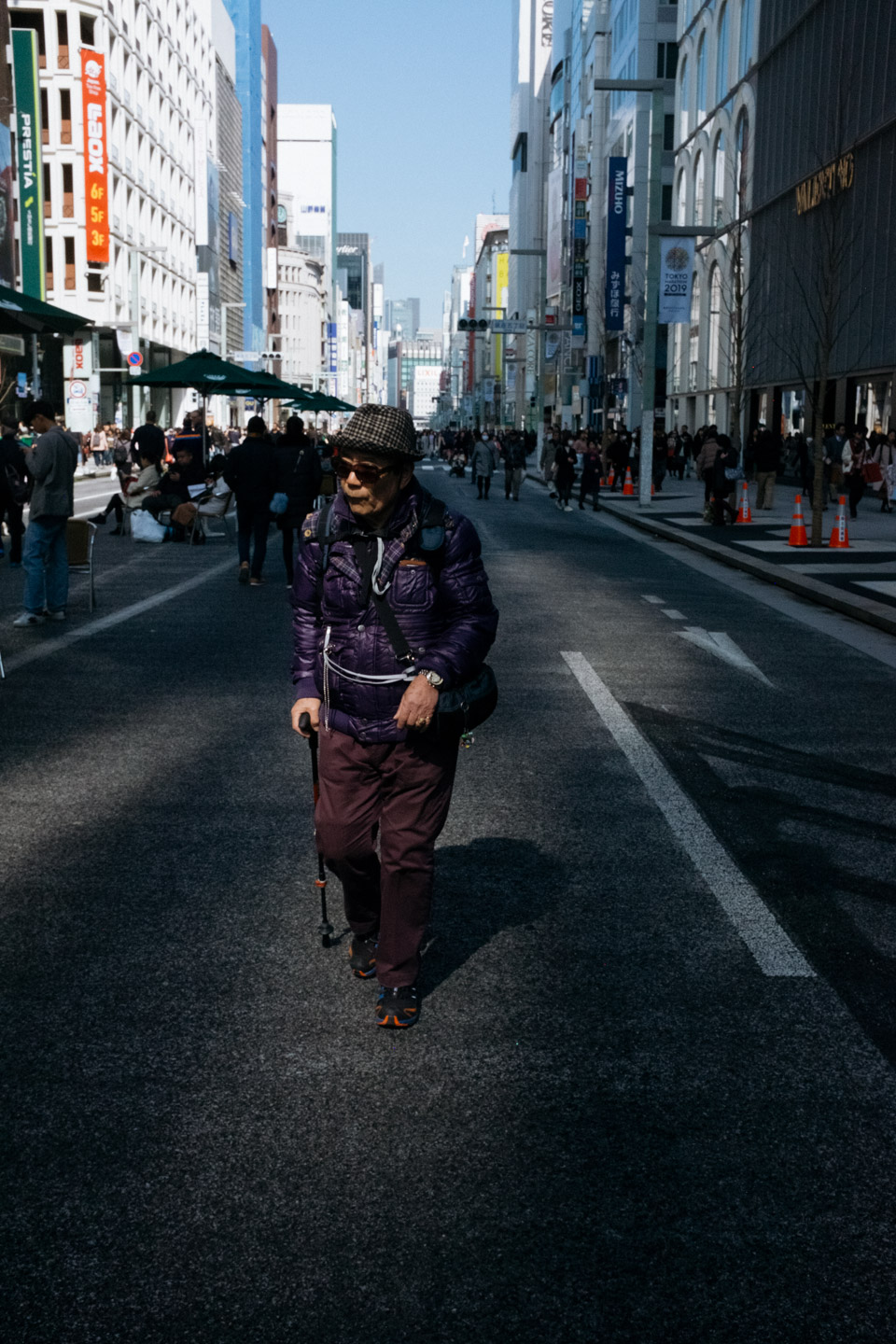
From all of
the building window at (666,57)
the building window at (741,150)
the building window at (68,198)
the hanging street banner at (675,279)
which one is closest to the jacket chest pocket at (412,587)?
the hanging street banner at (675,279)

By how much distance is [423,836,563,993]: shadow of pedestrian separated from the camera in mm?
4902

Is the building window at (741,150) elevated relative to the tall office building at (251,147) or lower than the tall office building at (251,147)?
lower

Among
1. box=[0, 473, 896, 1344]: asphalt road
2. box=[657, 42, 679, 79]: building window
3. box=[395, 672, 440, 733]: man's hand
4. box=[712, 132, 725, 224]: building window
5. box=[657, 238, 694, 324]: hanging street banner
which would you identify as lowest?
box=[0, 473, 896, 1344]: asphalt road

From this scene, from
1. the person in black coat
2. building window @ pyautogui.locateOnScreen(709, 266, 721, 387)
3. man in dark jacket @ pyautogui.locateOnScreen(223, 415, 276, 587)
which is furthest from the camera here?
building window @ pyautogui.locateOnScreen(709, 266, 721, 387)

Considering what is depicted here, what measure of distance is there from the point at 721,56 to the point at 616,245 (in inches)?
388

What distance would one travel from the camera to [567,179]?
348ft

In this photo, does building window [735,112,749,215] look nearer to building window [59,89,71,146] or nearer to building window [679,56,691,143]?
building window [679,56,691,143]

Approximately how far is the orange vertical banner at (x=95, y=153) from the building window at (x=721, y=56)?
26.5 metres

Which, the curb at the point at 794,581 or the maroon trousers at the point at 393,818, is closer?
the maroon trousers at the point at 393,818

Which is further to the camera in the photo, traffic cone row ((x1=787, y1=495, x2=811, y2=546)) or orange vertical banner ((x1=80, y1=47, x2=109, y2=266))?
orange vertical banner ((x1=80, y1=47, x2=109, y2=266))

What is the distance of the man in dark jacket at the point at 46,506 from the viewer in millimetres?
12508

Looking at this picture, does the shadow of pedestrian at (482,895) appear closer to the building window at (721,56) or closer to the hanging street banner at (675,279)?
the hanging street banner at (675,279)

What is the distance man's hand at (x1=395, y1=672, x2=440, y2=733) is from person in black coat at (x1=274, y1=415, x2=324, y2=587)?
1269 centimetres

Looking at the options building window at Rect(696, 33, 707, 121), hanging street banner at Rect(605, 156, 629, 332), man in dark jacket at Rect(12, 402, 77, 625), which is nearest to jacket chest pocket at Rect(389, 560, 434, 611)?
man in dark jacket at Rect(12, 402, 77, 625)
